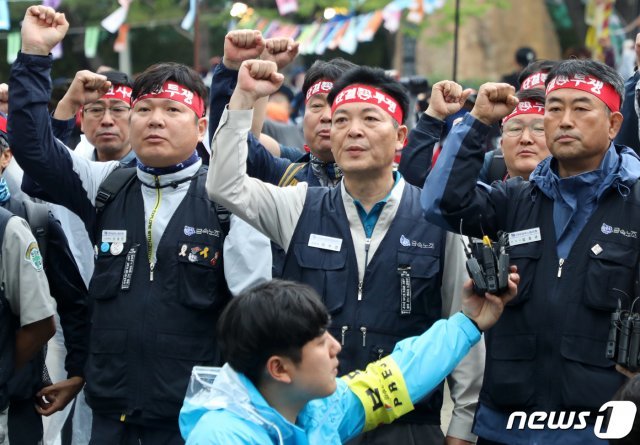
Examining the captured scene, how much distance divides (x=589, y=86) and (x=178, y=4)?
19.0m

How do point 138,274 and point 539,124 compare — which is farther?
point 539,124

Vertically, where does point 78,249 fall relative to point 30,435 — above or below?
above

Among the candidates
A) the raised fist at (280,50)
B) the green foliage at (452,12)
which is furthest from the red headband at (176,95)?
the green foliage at (452,12)

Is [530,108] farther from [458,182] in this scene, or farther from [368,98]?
[458,182]

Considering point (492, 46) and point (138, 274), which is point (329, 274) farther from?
point (492, 46)

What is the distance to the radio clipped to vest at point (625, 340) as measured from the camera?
425 centimetres

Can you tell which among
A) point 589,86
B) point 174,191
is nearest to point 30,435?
point 174,191

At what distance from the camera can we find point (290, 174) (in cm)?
615

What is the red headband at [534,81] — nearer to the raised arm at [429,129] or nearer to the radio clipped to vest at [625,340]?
the raised arm at [429,129]

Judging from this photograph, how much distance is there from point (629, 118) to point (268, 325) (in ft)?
8.66

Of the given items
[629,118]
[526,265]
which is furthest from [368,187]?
[629,118]

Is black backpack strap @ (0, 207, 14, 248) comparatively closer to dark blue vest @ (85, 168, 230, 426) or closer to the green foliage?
dark blue vest @ (85, 168, 230, 426)

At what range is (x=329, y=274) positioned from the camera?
4.87 metres

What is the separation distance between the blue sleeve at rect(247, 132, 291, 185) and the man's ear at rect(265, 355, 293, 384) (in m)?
2.19
